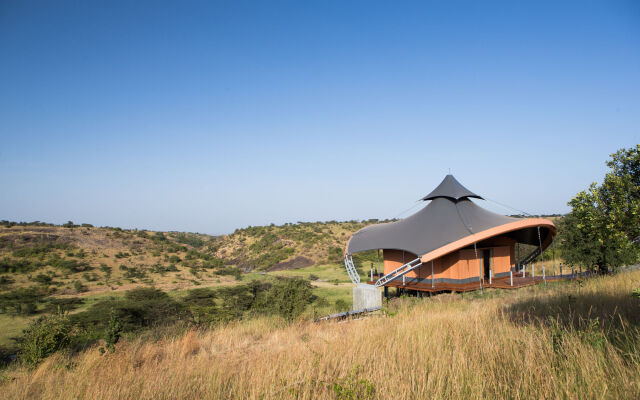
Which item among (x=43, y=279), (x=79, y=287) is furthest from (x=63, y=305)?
(x=43, y=279)

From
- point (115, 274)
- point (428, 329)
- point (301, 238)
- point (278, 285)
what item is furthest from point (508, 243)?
point (301, 238)

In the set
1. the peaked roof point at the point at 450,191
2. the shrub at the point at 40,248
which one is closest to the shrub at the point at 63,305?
the shrub at the point at 40,248

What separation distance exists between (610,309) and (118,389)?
28.5 ft

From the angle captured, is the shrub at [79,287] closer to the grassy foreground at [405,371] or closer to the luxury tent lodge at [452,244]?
the luxury tent lodge at [452,244]

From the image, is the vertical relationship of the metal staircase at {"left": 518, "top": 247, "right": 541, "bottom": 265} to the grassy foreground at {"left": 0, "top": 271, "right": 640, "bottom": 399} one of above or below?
above

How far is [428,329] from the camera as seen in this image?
570 centimetres

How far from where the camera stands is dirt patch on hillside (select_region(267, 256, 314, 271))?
47.2m

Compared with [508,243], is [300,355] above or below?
below

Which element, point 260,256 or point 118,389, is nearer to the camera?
point 118,389

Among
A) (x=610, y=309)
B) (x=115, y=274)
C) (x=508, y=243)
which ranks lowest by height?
(x=115, y=274)

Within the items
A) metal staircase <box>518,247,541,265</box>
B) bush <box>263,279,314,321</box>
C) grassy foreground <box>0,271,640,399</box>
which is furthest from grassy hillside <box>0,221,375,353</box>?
metal staircase <box>518,247,541,265</box>

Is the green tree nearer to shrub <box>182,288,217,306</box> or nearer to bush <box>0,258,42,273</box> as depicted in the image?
shrub <box>182,288,217,306</box>

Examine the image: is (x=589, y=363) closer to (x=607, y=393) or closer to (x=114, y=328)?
(x=607, y=393)

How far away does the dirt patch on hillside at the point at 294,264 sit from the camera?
4725cm
